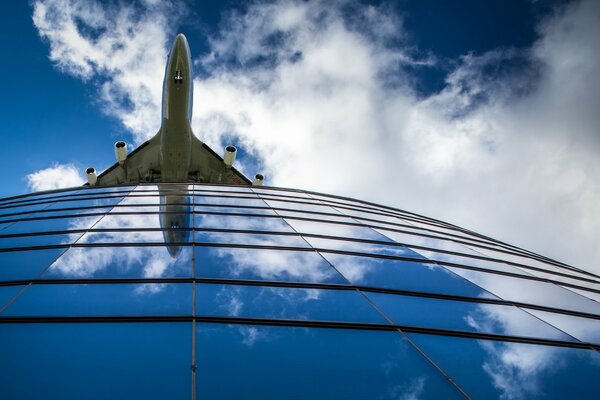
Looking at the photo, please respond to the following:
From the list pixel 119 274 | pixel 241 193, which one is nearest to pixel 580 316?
pixel 119 274

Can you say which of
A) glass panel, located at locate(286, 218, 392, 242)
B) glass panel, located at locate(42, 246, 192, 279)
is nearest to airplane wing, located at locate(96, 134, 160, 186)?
glass panel, located at locate(286, 218, 392, 242)

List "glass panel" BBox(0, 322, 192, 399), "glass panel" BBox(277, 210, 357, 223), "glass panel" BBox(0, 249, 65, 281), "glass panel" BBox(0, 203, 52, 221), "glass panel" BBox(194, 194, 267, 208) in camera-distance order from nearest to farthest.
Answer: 1. "glass panel" BBox(0, 322, 192, 399)
2. "glass panel" BBox(0, 249, 65, 281)
3. "glass panel" BBox(277, 210, 357, 223)
4. "glass panel" BBox(0, 203, 52, 221)
5. "glass panel" BBox(194, 194, 267, 208)

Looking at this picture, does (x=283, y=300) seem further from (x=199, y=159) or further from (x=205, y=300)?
(x=199, y=159)

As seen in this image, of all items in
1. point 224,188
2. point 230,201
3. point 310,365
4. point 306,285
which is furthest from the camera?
point 224,188

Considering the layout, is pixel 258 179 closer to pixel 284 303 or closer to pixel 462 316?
pixel 284 303

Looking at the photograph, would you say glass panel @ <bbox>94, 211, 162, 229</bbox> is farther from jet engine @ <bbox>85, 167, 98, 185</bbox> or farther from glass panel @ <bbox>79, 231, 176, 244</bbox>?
jet engine @ <bbox>85, 167, 98, 185</bbox>

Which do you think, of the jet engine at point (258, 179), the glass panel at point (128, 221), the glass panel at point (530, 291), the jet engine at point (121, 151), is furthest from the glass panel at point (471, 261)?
the jet engine at point (121, 151)

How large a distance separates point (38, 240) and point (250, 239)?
408 cm

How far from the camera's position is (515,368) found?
13.3 ft

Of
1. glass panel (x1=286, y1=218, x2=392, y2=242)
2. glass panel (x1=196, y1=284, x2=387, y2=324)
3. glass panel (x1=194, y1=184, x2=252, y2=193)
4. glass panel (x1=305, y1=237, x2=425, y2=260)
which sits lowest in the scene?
glass panel (x1=196, y1=284, x2=387, y2=324)

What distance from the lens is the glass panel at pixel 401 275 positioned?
6027mm

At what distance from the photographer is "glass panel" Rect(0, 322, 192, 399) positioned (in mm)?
3145

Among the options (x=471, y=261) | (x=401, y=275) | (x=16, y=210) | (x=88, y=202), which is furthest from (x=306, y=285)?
(x=16, y=210)

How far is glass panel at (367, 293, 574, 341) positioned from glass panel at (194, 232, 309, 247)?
2.52 metres
